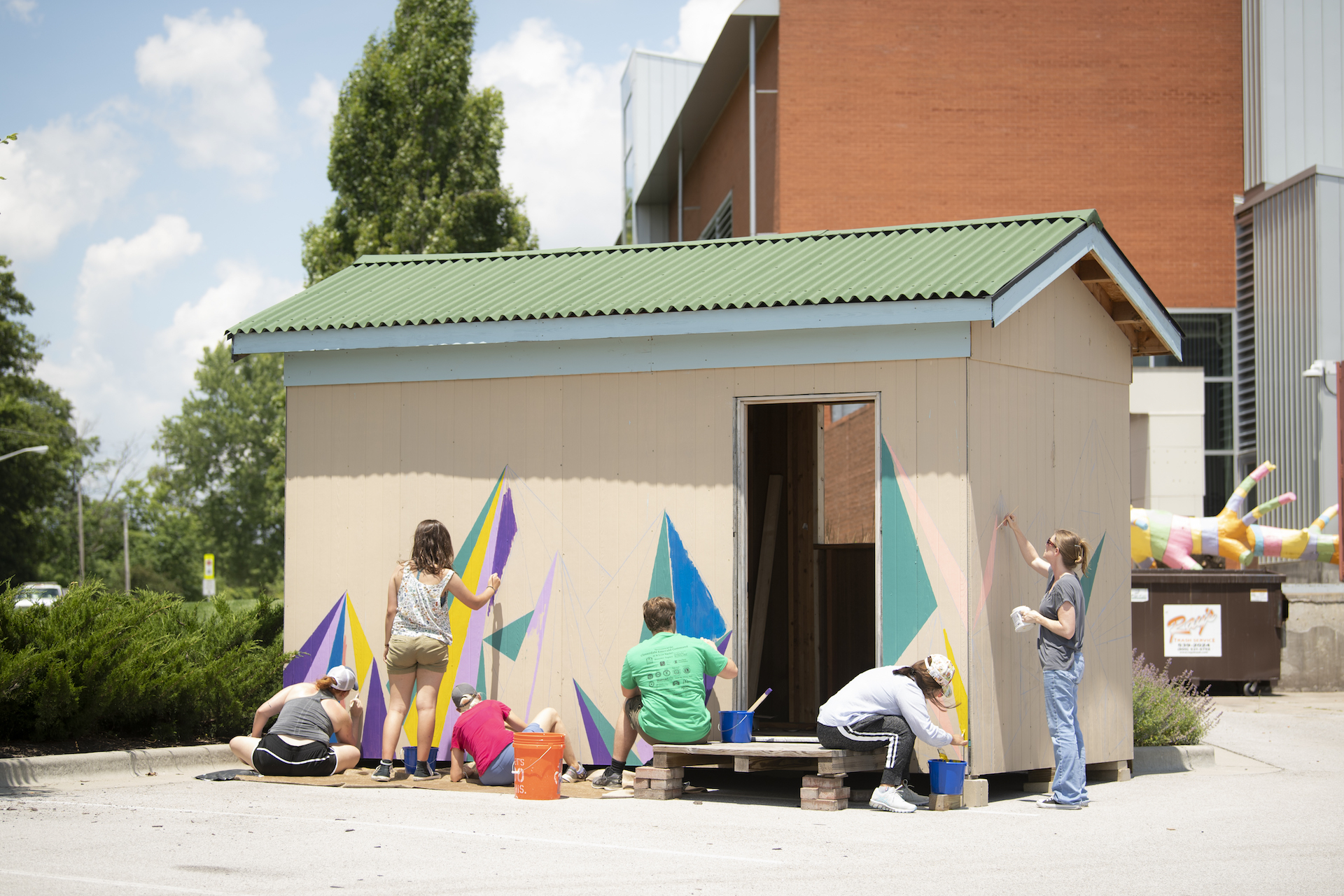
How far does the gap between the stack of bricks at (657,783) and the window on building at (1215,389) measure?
64.4ft

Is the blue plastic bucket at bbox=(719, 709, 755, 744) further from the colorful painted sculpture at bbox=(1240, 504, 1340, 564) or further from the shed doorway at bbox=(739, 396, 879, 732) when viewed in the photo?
the colorful painted sculpture at bbox=(1240, 504, 1340, 564)

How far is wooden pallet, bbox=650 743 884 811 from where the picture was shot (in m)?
8.02

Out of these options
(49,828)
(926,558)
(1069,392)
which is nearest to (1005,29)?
(1069,392)

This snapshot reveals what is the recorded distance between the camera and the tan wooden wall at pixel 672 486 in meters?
8.67

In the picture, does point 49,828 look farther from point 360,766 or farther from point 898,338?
point 898,338

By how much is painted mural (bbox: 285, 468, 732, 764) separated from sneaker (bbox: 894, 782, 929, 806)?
5.22 feet

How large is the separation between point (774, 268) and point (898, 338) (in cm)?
140

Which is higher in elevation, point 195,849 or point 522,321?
point 522,321

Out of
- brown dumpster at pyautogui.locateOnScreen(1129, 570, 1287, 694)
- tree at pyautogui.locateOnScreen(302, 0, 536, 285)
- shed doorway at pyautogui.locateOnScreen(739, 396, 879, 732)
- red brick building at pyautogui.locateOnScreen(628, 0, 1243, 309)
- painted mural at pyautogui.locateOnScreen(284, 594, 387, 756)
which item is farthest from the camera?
tree at pyautogui.locateOnScreen(302, 0, 536, 285)

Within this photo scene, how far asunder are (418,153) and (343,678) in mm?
20584

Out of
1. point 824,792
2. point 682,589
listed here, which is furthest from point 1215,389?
point 824,792

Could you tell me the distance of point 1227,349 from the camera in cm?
2570

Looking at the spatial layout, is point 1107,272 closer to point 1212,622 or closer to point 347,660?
point 347,660

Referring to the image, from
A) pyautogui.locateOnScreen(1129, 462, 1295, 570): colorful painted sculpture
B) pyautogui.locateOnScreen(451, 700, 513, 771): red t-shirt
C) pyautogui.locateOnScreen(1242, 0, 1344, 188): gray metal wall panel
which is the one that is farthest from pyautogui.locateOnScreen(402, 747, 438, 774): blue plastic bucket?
pyautogui.locateOnScreen(1242, 0, 1344, 188): gray metal wall panel
